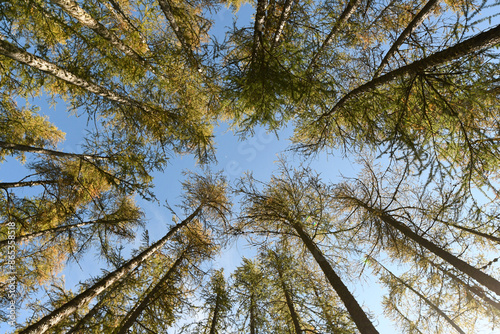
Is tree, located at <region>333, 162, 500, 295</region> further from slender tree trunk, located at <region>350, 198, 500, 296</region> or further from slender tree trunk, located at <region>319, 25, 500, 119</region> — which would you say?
slender tree trunk, located at <region>319, 25, 500, 119</region>

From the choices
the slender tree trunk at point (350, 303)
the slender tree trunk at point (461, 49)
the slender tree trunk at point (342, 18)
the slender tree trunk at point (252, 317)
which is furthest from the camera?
the slender tree trunk at point (252, 317)

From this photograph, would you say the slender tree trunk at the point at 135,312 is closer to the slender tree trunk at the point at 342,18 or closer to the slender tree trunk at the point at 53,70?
the slender tree trunk at the point at 53,70

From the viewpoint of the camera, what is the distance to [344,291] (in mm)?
5191

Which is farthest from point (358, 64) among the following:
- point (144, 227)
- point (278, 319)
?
point (278, 319)

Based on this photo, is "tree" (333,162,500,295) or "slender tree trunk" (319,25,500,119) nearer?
"slender tree trunk" (319,25,500,119)

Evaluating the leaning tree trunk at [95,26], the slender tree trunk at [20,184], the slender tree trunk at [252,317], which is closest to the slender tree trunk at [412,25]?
the leaning tree trunk at [95,26]

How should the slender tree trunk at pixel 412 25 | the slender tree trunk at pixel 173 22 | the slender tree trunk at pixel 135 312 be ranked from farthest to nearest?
1. the slender tree trunk at pixel 135 312
2. the slender tree trunk at pixel 173 22
3. the slender tree trunk at pixel 412 25

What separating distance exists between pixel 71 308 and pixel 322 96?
632 cm

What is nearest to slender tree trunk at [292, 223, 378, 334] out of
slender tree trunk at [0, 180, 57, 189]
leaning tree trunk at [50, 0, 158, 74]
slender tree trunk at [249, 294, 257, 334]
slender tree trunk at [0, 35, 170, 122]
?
slender tree trunk at [249, 294, 257, 334]

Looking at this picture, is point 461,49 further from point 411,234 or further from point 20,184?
point 20,184

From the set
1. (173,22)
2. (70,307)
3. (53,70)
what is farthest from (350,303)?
(53,70)

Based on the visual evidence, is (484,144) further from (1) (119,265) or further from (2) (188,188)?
(2) (188,188)

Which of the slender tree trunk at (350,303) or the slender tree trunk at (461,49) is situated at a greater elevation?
the slender tree trunk at (461,49)

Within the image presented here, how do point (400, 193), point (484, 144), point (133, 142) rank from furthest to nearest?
1. point (400, 193)
2. point (133, 142)
3. point (484, 144)
